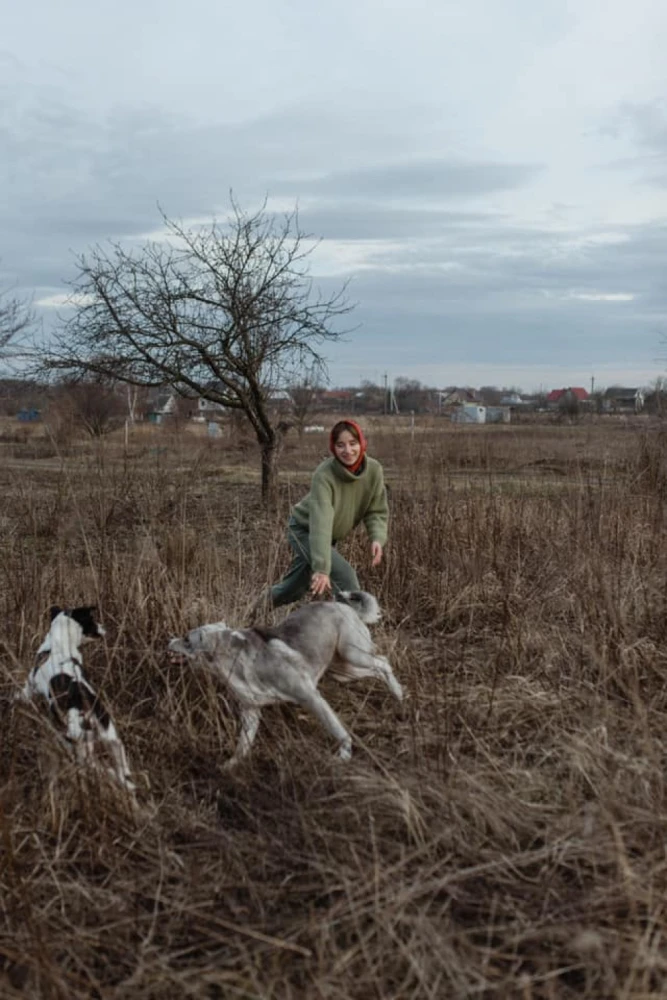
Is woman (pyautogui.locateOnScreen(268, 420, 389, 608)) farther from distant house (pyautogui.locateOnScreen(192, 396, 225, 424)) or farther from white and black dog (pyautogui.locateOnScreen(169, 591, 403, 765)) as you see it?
distant house (pyautogui.locateOnScreen(192, 396, 225, 424))

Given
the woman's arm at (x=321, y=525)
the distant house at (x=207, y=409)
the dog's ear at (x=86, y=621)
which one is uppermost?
the distant house at (x=207, y=409)

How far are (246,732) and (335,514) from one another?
1.65 metres

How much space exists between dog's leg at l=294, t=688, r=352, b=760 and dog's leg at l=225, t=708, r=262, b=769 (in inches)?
7.8

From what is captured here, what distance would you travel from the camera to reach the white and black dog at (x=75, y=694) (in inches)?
142

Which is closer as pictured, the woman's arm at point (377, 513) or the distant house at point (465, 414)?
the woman's arm at point (377, 513)

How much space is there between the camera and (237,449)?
→ 15109 millimetres

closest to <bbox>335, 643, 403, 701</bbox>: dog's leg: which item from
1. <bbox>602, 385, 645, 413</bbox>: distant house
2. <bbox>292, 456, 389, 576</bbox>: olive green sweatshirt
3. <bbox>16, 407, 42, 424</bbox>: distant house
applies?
<bbox>292, 456, 389, 576</bbox>: olive green sweatshirt

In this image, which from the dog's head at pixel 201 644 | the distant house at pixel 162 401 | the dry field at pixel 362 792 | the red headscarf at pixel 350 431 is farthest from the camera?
the distant house at pixel 162 401

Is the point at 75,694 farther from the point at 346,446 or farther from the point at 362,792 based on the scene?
the point at 346,446

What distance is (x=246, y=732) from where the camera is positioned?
405 centimetres

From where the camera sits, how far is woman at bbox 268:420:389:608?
511 cm

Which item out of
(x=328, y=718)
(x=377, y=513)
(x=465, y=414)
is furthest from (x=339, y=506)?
(x=465, y=414)

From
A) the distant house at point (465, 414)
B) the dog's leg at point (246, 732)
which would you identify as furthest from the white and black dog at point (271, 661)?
the distant house at point (465, 414)

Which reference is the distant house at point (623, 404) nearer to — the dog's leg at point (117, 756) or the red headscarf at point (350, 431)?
the red headscarf at point (350, 431)
